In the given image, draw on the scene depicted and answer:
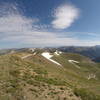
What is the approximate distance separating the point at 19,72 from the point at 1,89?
21.6 feet

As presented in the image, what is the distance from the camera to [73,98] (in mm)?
16703

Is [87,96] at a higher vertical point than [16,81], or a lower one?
lower

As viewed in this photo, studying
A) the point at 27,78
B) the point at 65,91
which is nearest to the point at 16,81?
the point at 27,78

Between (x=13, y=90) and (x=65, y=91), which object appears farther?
(x=65, y=91)

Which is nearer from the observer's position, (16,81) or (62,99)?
(62,99)

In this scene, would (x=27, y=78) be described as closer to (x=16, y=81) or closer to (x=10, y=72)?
(x=16, y=81)

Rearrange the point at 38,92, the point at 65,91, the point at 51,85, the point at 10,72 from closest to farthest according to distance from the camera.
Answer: the point at 38,92 < the point at 65,91 < the point at 51,85 < the point at 10,72

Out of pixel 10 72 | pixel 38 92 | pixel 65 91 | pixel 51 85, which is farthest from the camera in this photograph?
pixel 10 72

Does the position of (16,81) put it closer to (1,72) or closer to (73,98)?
(1,72)

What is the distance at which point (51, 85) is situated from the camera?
19375 millimetres

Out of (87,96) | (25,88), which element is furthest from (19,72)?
(87,96)

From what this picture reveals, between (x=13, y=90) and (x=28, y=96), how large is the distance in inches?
80.3

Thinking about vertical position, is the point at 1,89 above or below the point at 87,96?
above

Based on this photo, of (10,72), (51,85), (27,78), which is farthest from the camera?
(10,72)
